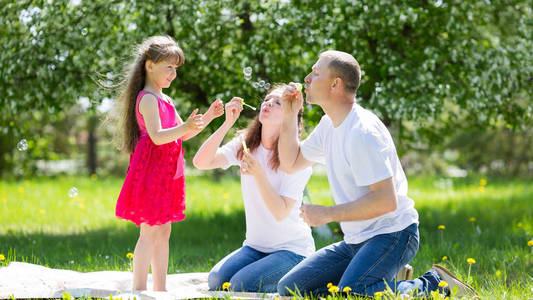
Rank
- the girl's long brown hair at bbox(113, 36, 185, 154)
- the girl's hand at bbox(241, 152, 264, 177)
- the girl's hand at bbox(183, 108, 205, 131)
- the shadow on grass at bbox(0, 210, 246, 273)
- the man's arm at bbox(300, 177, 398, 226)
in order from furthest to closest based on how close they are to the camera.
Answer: the shadow on grass at bbox(0, 210, 246, 273)
the girl's long brown hair at bbox(113, 36, 185, 154)
the girl's hand at bbox(241, 152, 264, 177)
the girl's hand at bbox(183, 108, 205, 131)
the man's arm at bbox(300, 177, 398, 226)

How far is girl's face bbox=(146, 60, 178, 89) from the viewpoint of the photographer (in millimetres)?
3504

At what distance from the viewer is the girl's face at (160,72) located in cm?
350

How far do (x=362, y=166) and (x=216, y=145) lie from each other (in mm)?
1174

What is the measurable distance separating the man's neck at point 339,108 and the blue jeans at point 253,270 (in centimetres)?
96

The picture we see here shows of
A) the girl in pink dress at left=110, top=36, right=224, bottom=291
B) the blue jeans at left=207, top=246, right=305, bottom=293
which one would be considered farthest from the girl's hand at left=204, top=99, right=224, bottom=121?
the blue jeans at left=207, top=246, right=305, bottom=293

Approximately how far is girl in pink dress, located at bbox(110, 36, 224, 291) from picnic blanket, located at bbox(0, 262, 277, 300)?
255mm

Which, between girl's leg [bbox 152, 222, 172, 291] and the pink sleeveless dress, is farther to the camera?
girl's leg [bbox 152, 222, 172, 291]

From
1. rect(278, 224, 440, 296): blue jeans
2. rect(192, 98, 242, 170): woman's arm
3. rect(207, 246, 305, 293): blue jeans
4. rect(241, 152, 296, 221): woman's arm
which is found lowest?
rect(207, 246, 305, 293): blue jeans

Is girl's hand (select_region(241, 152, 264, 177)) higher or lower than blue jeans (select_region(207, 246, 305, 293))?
higher

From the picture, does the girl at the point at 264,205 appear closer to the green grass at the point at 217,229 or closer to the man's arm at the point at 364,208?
the man's arm at the point at 364,208

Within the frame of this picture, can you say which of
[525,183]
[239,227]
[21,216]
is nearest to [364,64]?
[239,227]

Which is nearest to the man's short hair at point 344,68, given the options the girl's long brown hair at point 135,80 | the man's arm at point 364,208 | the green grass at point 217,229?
the man's arm at point 364,208

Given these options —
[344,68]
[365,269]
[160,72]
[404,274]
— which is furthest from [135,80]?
[404,274]

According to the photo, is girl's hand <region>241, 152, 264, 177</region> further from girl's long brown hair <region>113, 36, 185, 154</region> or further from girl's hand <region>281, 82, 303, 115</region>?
girl's long brown hair <region>113, 36, 185, 154</region>
